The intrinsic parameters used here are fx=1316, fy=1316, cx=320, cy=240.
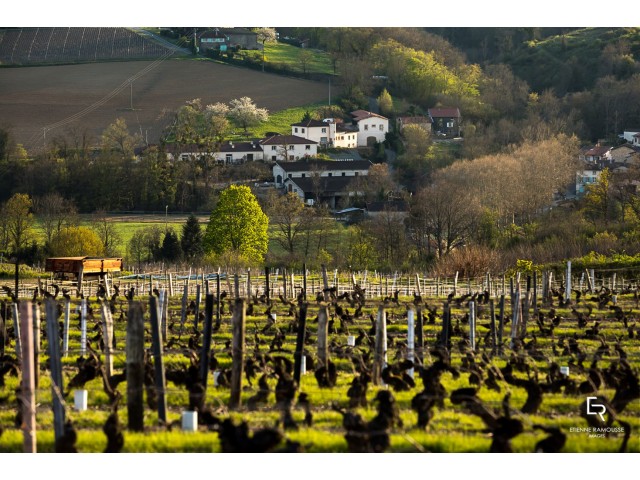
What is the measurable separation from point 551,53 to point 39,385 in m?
115

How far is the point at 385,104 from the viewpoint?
110m

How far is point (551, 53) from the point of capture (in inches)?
4956

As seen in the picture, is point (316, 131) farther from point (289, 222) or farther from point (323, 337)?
point (323, 337)

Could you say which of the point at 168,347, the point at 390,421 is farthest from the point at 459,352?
the point at 390,421

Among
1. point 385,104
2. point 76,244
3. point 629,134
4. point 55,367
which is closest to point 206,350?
point 55,367

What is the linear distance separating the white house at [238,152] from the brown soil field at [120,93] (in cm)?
586

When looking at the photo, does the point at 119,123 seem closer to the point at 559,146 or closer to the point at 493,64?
the point at 559,146

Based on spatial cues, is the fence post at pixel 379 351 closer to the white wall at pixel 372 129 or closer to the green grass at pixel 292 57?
the white wall at pixel 372 129

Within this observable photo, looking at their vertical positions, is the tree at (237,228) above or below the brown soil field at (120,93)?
below

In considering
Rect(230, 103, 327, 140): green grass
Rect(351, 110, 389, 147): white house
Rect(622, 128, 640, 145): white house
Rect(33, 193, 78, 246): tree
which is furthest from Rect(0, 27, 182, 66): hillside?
Rect(622, 128, 640, 145): white house

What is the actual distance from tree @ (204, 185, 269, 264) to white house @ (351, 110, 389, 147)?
46.1 metres

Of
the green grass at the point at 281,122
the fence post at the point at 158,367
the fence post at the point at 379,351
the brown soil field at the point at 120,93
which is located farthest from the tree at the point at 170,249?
the fence post at the point at 158,367

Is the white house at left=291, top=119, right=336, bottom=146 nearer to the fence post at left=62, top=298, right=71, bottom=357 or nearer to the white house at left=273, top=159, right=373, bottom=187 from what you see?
the white house at left=273, top=159, right=373, bottom=187

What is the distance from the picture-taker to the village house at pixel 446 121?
105938 millimetres
